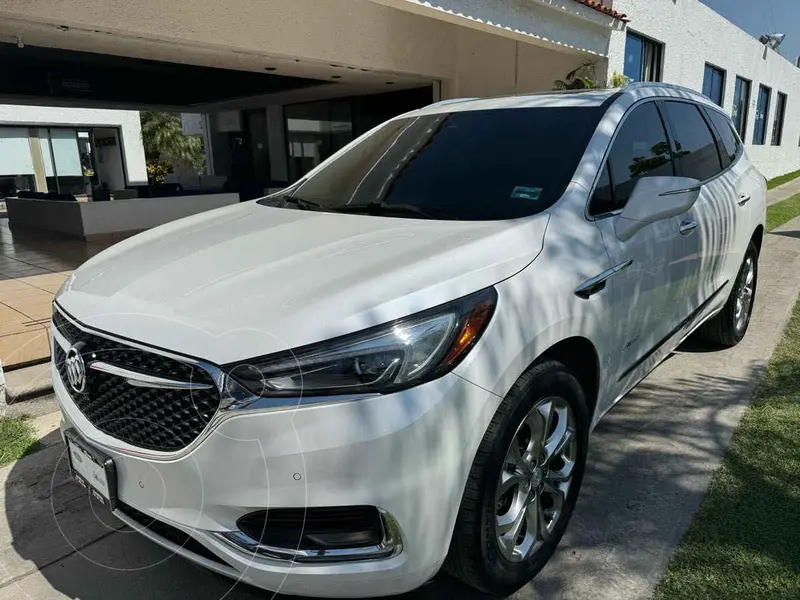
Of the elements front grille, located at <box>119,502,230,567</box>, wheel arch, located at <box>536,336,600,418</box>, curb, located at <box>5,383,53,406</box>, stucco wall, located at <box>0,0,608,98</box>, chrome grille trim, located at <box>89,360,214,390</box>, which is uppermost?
stucco wall, located at <box>0,0,608,98</box>

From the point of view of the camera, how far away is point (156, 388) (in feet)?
5.95

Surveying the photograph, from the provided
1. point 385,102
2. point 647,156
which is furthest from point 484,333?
point 385,102

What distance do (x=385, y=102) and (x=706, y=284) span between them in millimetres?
10295

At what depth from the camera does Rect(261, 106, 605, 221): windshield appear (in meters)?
2.66

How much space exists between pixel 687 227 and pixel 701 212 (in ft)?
1.11

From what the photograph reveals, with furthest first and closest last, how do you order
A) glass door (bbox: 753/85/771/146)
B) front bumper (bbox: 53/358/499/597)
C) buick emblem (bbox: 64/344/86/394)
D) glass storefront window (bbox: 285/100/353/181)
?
1. glass door (bbox: 753/85/771/146)
2. glass storefront window (bbox: 285/100/353/181)
3. buick emblem (bbox: 64/344/86/394)
4. front bumper (bbox: 53/358/499/597)

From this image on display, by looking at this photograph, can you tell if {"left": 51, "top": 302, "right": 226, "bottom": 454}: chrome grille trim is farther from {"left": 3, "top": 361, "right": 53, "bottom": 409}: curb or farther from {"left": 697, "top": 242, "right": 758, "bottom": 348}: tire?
{"left": 697, "top": 242, "right": 758, "bottom": 348}: tire

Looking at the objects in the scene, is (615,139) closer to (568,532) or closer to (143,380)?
(568,532)

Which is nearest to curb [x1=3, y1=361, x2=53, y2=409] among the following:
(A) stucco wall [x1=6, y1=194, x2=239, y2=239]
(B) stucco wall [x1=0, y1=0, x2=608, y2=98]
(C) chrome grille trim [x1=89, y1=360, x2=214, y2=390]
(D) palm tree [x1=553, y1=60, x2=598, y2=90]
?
(C) chrome grille trim [x1=89, y1=360, x2=214, y2=390]

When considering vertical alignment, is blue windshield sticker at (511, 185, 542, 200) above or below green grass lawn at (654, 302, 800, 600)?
above

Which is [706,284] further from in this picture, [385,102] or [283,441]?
[385,102]

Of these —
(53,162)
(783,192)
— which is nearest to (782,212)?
(783,192)

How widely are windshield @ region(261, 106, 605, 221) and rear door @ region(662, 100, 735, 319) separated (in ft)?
2.92

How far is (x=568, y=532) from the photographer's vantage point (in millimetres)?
2611
